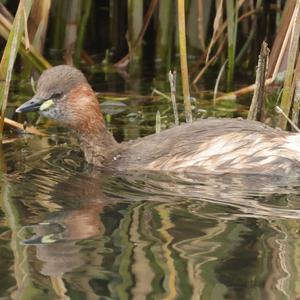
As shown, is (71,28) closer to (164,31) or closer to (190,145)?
(164,31)

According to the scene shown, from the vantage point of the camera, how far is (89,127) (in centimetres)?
680

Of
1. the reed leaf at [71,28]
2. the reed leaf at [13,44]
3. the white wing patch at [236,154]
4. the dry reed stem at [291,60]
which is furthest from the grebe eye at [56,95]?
the reed leaf at [71,28]

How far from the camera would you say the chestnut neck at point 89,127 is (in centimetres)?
671

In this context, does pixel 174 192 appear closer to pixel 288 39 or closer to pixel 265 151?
pixel 265 151

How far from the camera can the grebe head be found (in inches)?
257

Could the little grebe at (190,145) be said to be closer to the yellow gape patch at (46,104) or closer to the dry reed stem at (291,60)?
the yellow gape patch at (46,104)

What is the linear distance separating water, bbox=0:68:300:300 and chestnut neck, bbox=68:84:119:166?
133 mm

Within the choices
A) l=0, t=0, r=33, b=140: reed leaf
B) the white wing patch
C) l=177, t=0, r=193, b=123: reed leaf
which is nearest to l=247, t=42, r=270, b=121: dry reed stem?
the white wing patch

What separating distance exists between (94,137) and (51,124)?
2.69ft

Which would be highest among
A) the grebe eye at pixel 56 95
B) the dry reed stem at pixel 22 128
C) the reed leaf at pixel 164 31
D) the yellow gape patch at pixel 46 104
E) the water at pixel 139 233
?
the reed leaf at pixel 164 31

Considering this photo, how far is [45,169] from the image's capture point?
622cm

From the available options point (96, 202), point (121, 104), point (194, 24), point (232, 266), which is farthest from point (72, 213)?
point (194, 24)

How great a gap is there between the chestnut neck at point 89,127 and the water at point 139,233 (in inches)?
5.3

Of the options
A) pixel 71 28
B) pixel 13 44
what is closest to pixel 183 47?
pixel 13 44
